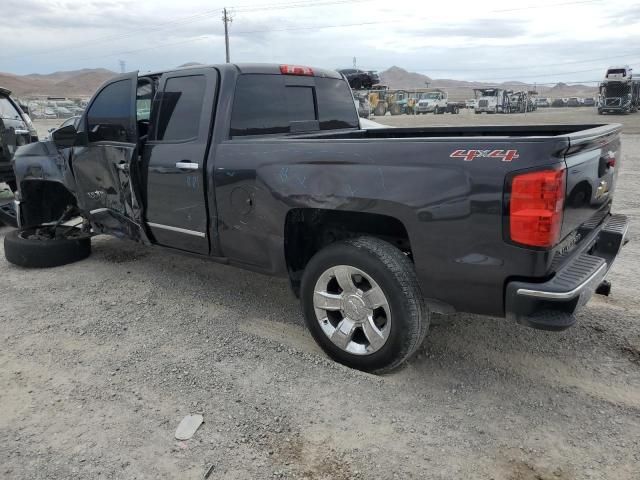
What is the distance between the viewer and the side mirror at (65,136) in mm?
4938

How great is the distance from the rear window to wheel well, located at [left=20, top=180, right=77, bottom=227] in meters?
2.87

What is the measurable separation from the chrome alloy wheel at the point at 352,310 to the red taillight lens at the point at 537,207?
89 centimetres

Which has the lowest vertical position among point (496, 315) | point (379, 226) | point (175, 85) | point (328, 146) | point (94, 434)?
point (94, 434)

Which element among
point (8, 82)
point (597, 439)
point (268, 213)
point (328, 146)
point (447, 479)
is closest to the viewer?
point (447, 479)

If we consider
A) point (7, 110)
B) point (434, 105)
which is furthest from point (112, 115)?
point (434, 105)

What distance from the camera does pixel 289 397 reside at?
3104 millimetres

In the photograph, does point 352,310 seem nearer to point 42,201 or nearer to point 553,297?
point 553,297

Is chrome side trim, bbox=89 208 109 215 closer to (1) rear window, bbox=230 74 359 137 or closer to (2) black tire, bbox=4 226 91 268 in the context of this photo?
(2) black tire, bbox=4 226 91 268

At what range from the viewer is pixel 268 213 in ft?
11.6

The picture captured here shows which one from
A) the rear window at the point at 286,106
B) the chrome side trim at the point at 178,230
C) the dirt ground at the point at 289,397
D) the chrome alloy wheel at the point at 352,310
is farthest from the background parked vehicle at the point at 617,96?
the chrome alloy wheel at the point at 352,310

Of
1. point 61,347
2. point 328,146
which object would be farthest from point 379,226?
point 61,347

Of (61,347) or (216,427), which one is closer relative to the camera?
(216,427)

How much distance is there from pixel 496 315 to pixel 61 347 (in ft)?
9.80

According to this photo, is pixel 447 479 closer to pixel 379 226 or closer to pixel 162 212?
pixel 379 226
